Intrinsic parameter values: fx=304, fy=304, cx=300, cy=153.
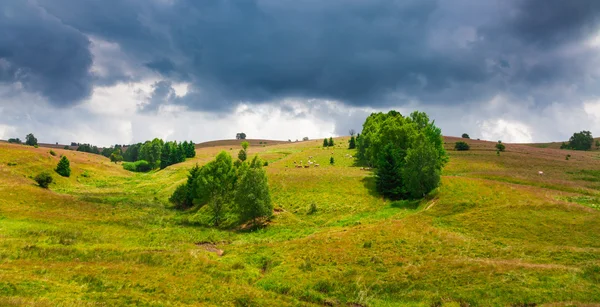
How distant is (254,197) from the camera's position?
47656mm

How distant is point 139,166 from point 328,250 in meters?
159

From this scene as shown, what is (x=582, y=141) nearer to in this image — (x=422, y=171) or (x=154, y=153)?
(x=422, y=171)

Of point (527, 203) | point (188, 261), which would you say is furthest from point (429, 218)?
point (188, 261)

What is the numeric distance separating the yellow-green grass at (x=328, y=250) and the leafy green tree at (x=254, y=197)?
3017 mm

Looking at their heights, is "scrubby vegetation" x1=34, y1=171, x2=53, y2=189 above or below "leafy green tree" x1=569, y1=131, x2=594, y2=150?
below

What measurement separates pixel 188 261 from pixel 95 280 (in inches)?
338

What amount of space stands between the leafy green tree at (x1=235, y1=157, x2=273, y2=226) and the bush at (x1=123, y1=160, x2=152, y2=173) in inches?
5249

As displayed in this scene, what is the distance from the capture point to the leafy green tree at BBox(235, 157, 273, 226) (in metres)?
47.7

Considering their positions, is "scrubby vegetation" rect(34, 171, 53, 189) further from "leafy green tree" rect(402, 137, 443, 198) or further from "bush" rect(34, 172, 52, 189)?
"leafy green tree" rect(402, 137, 443, 198)

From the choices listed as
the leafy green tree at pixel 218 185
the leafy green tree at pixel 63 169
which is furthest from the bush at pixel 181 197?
the leafy green tree at pixel 63 169

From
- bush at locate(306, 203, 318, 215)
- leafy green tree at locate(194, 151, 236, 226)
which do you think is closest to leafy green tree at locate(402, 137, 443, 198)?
bush at locate(306, 203, 318, 215)

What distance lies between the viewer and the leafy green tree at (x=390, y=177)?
56312 millimetres

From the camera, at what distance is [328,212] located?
2009 inches

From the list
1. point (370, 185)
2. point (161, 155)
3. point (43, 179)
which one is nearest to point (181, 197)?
point (43, 179)
